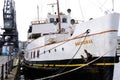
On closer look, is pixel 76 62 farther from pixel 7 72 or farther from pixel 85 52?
pixel 7 72

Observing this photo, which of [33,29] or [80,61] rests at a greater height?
[33,29]

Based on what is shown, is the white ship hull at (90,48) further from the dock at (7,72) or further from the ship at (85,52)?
the dock at (7,72)

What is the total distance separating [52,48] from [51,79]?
6.19ft

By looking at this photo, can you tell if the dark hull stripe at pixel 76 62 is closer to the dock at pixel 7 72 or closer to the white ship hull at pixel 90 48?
the white ship hull at pixel 90 48

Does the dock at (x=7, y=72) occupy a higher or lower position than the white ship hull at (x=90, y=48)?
lower

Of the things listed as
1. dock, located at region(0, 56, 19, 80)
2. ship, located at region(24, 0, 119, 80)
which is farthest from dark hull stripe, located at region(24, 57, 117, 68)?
dock, located at region(0, 56, 19, 80)

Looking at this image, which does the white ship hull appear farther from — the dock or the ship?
the dock

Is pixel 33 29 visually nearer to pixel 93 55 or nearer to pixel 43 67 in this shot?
pixel 43 67

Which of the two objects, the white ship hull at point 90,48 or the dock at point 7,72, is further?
the dock at point 7,72

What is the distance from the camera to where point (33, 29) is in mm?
25438

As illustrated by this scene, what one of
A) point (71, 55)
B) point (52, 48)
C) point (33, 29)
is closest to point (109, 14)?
point (71, 55)

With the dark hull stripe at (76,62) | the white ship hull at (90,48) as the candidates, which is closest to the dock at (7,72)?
the dark hull stripe at (76,62)

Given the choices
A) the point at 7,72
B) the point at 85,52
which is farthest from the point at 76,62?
the point at 7,72

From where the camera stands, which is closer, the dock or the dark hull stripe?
the dark hull stripe
